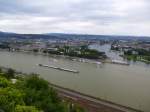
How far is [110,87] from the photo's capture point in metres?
14.1

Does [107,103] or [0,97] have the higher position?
[0,97]

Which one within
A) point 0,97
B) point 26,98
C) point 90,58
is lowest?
point 90,58

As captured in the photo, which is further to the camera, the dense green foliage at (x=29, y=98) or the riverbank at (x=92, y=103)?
the riverbank at (x=92, y=103)

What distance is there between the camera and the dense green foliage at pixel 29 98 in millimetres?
5085

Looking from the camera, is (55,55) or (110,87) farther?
(55,55)

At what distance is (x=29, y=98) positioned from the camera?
24.5 ft

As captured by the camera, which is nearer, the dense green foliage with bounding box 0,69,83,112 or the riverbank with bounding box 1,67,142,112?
the dense green foliage with bounding box 0,69,83,112

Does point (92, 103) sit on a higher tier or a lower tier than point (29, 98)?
lower

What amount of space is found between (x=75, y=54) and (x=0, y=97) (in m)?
27.0

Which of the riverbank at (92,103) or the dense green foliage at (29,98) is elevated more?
the dense green foliage at (29,98)

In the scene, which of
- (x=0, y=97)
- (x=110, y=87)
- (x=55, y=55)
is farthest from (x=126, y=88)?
(x=55, y=55)

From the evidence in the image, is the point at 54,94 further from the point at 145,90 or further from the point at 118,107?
the point at 145,90

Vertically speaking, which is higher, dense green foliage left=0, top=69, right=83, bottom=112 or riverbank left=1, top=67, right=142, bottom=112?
dense green foliage left=0, top=69, right=83, bottom=112

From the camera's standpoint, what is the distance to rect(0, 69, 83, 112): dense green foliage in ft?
16.7
